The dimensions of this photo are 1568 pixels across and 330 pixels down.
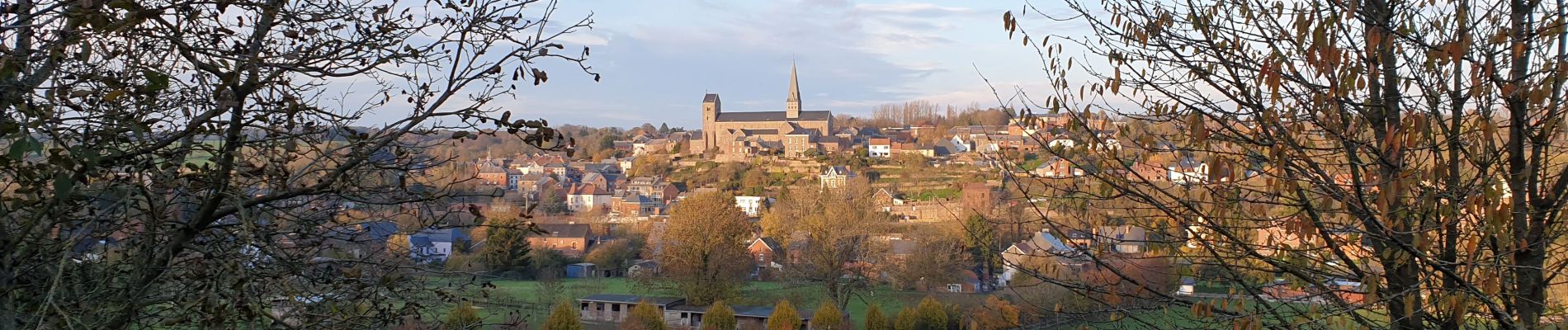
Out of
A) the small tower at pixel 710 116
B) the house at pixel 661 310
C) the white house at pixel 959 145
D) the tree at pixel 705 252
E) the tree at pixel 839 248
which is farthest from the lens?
the small tower at pixel 710 116

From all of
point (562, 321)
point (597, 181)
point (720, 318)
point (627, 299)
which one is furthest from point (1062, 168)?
point (597, 181)

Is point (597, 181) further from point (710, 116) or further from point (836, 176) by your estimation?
point (710, 116)

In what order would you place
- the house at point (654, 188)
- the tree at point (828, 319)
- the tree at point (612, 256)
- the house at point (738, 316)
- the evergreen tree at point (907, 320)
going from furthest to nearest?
1. the house at point (654, 188)
2. the tree at point (612, 256)
3. the house at point (738, 316)
4. the evergreen tree at point (907, 320)
5. the tree at point (828, 319)

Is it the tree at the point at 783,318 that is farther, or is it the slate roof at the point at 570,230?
the slate roof at the point at 570,230

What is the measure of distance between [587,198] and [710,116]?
23.6m

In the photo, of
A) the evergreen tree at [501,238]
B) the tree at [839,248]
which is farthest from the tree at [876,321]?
the evergreen tree at [501,238]

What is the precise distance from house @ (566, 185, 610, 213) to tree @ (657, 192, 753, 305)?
23.2 metres

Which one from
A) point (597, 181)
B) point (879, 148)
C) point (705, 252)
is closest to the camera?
point (705, 252)

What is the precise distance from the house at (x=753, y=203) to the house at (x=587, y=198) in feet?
20.9

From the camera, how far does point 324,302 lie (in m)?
2.70

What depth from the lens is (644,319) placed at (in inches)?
651

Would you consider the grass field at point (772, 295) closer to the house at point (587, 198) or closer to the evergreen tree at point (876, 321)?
the evergreen tree at point (876, 321)

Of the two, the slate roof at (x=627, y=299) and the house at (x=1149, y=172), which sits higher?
the house at (x=1149, y=172)

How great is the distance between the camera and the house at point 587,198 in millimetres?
44250
